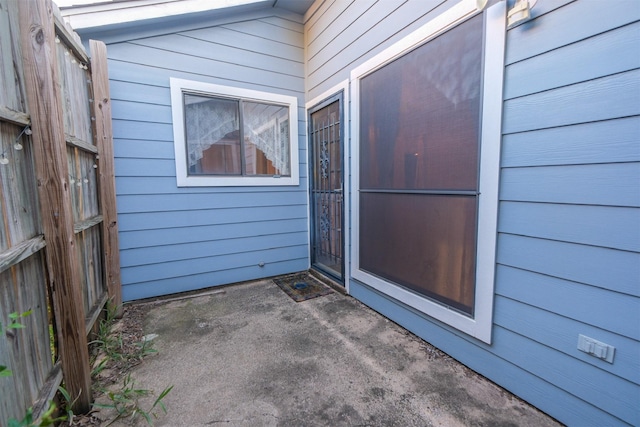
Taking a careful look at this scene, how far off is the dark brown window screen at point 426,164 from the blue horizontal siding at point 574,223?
23cm

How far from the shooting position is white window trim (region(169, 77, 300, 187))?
2838 millimetres

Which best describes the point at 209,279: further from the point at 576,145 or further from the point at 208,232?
the point at 576,145

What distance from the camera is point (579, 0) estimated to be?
4.00ft

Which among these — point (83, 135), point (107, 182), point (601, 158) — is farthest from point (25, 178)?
point (601, 158)

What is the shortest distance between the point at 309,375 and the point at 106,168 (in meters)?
2.43

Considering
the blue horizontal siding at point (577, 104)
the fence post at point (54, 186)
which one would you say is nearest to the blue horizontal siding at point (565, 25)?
the blue horizontal siding at point (577, 104)

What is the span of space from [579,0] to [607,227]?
1.03 metres

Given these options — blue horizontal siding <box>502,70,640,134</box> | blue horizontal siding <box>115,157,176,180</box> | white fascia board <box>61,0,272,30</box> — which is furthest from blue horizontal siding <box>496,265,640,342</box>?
white fascia board <box>61,0,272,30</box>

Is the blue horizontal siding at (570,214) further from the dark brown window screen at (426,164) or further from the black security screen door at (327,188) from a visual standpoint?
the black security screen door at (327,188)

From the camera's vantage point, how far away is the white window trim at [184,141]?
284cm

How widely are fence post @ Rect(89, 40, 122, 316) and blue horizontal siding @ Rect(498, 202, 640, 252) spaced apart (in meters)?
3.09

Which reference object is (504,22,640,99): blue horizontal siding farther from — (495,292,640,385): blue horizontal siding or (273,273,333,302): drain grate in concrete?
(273,273,333,302): drain grate in concrete

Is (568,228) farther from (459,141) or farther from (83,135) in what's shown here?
(83,135)

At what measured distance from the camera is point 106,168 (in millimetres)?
2414
